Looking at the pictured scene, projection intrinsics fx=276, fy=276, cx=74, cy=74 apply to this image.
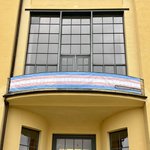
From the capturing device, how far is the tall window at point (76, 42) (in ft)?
38.9

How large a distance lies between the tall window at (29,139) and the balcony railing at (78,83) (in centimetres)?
178

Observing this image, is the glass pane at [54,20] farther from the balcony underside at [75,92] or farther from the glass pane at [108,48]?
the balcony underside at [75,92]

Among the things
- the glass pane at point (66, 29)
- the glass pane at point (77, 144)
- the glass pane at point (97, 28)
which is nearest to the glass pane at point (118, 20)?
the glass pane at point (97, 28)

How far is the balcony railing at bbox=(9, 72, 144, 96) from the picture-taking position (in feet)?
31.9

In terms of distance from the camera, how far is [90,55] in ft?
39.0

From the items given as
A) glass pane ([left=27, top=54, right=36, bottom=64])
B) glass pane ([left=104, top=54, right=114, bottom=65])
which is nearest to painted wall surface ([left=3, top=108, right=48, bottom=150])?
glass pane ([left=27, top=54, right=36, bottom=64])

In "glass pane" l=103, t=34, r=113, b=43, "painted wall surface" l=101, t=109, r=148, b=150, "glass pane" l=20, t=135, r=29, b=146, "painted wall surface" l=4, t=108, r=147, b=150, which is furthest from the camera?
"glass pane" l=103, t=34, r=113, b=43

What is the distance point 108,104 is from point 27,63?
4017mm

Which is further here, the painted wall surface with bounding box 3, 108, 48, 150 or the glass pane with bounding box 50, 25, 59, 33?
the glass pane with bounding box 50, 25, 59, 33

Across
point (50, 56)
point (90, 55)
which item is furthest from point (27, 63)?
point (90, 55)

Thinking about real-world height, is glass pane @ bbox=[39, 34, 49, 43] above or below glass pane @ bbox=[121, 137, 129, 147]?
above

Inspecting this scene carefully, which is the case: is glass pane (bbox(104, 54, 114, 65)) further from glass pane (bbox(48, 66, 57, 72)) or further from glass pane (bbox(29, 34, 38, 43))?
glass pane (bbox(29, 34, 38, 43))

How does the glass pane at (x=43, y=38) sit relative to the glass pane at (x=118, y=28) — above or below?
below

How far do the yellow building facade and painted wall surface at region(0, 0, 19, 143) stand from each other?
0.03m
